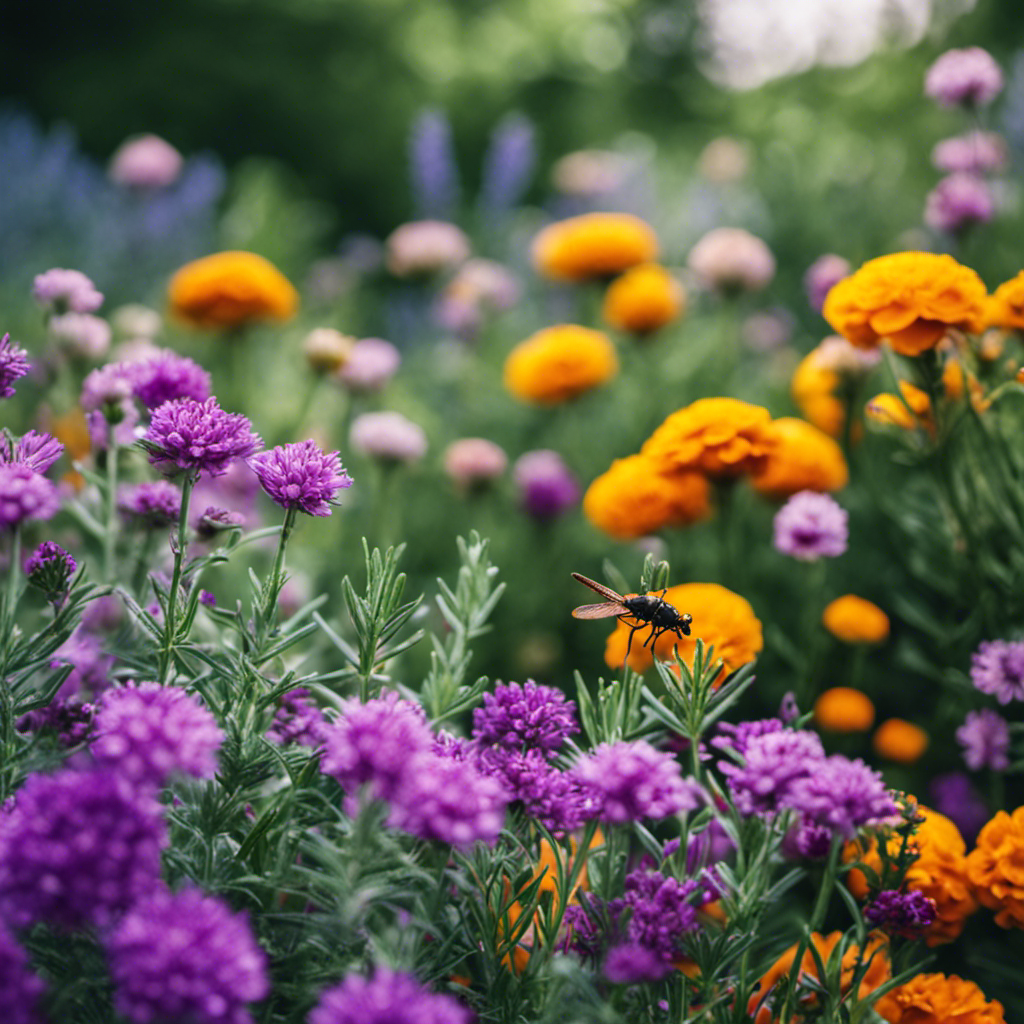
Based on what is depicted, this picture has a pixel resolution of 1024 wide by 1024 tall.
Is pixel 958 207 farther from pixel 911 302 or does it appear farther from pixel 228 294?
pixel 228 294

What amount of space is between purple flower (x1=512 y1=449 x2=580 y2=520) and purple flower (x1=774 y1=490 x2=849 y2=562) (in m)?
1.08

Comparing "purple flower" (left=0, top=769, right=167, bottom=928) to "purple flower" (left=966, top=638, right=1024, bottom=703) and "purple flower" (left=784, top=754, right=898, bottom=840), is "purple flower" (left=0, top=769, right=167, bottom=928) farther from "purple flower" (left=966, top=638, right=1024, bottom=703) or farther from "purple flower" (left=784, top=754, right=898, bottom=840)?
"purple flower" (left=966, top=638, right=1024, bottom=703)

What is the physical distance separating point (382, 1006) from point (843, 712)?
1.20 metres

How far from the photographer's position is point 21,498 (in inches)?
35.2

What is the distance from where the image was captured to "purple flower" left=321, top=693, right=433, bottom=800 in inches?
31.3

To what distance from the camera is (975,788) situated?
5.74 feet

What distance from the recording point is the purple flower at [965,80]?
2215mm

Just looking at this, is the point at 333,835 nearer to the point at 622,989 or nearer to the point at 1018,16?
the point at 622,989

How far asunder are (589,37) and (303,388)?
10.5 m

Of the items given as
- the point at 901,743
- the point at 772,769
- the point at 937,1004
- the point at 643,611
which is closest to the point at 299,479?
the point at 643,611

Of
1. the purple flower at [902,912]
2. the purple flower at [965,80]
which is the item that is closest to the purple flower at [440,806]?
the purple flower at [902,912]

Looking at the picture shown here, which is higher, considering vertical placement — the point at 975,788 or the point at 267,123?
the point at 267,123

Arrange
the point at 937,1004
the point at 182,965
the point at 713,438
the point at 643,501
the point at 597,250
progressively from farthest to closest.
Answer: the point at 597,250 → the point at 643,501 → the point at 713,438 → the point at 937,1004 → the point at 182,965

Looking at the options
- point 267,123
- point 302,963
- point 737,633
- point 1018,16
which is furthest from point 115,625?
point 267,123
